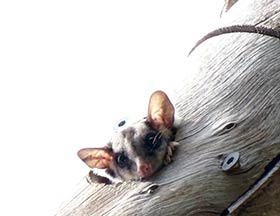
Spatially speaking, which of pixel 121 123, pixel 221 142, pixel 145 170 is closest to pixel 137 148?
pixel 121 123

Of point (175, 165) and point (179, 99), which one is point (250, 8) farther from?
point (175, 165)

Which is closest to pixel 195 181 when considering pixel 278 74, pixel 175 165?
pixel 175 165

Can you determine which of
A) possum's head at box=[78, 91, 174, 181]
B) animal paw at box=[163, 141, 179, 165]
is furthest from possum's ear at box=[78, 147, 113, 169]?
animal paw at box=[163, 141, 179, 165]

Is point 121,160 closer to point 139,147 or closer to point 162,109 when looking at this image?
point 139,147

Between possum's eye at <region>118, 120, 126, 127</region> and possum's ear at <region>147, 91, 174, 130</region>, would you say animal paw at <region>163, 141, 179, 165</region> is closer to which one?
possum's ear at <region>147, 91, 174, 130</region>

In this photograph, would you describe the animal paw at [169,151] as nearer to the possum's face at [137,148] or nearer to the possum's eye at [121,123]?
the possum's face at [137,148]

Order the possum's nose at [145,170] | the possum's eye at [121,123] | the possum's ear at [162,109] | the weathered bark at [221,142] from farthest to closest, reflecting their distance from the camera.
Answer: the possum's eye at [121,123]
the possum's ear at [162,109]
the possum's nose at [145,170]
the weathered bark at [221,142]

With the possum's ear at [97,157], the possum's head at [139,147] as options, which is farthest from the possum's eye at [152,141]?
the possum's ear at [97,157]
